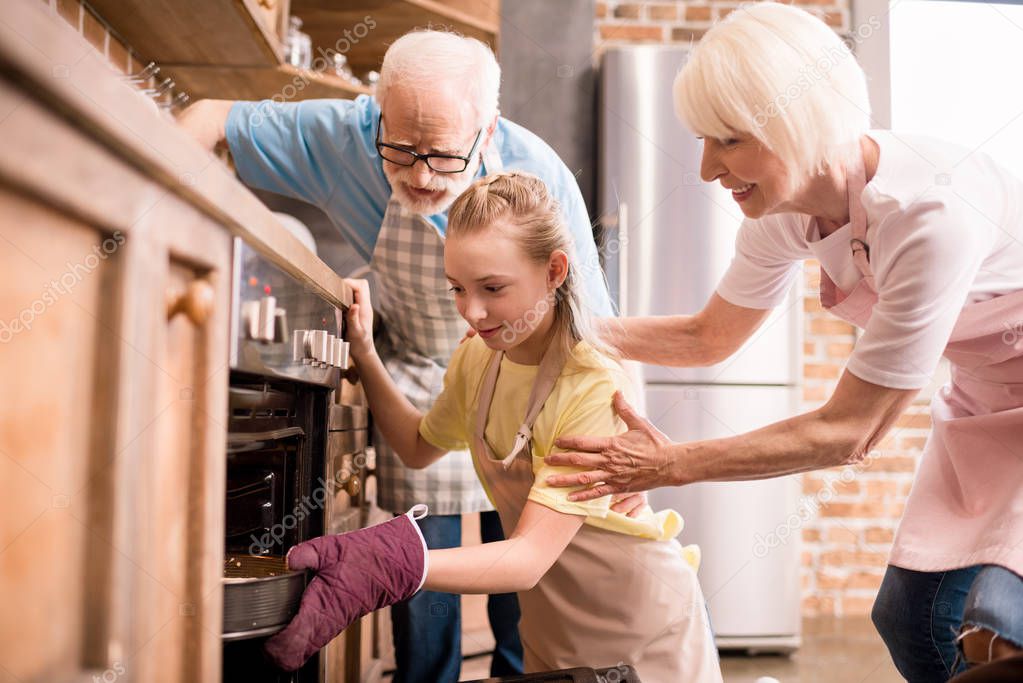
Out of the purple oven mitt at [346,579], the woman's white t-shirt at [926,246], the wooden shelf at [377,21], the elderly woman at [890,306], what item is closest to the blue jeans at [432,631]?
the elderly woman at [890,306]

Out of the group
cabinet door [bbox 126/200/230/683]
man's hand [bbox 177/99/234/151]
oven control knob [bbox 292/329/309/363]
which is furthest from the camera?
man's hand [bbox 177/99/234/151]

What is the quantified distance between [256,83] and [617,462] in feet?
4.24

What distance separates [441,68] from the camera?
128 cm

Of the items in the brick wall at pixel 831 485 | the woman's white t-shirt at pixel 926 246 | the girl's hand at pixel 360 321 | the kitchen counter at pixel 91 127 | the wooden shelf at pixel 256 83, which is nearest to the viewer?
the kitchen counter at pixel 91 127

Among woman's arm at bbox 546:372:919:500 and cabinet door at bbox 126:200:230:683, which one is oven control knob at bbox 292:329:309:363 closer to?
cabinet door at bbox 126:200:230:683

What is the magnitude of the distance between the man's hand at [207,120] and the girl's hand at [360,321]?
38 centimetres

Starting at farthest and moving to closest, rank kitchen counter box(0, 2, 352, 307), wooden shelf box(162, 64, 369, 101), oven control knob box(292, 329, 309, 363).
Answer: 1. wooden shelf box(162, 64, 369, 101)
2. oven control knob box(292, 329, 309, 363)
3. kitchen counter box(0, 2, 352, 307)

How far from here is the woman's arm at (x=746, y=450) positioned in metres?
1.04

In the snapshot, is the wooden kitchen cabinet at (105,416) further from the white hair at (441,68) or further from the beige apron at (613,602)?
the white hair at (441,68)

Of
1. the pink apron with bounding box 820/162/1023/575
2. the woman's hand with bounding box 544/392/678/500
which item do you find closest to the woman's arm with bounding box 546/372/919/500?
the woman's hand with bounding box 544/392/678/500

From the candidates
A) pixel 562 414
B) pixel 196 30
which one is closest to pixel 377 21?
pixel 196 30

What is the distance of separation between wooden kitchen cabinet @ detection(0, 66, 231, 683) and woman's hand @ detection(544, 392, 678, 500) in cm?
46

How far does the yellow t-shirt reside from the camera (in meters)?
1.08

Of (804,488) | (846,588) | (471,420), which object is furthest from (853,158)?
(846,588)
